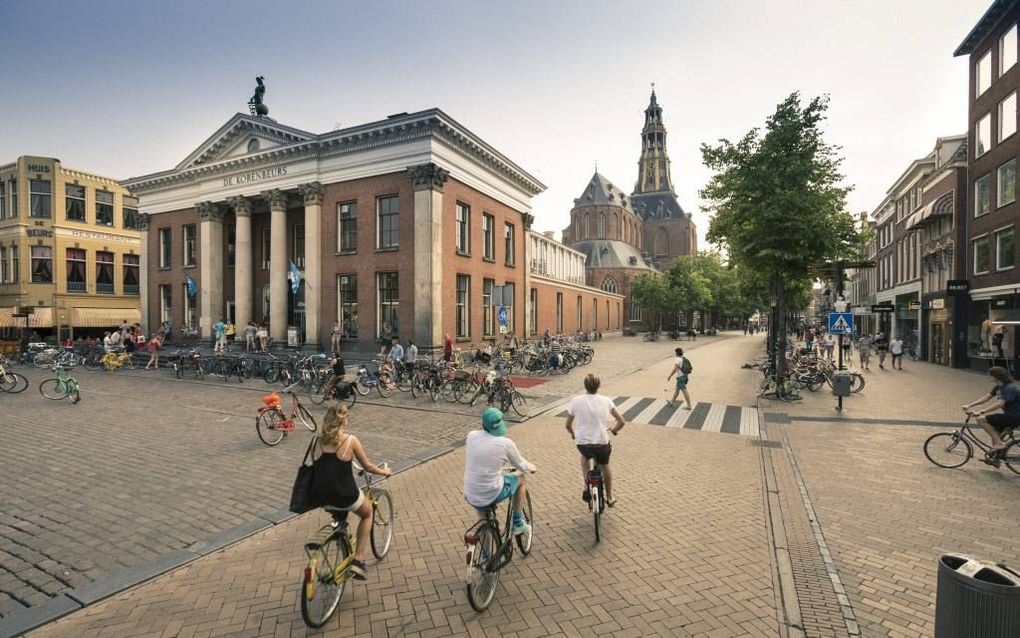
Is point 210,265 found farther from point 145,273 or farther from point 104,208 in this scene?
point 104,208

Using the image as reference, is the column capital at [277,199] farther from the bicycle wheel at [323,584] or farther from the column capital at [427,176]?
the bicycle wheel at [323,584]

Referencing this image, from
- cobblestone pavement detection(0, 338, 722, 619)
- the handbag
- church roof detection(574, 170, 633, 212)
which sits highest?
church roof detection(574, 170, 633, 212)

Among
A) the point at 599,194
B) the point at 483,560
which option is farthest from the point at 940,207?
→ the point at 599,194

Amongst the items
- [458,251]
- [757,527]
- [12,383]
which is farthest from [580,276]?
[757,527]

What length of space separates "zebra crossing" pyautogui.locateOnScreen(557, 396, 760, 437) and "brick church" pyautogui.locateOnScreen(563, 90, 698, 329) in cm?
5691

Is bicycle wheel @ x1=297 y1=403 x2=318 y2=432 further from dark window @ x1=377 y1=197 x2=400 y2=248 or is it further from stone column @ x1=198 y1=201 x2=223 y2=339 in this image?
stone column @ x1=198 y1=201 x2=223 y2=339

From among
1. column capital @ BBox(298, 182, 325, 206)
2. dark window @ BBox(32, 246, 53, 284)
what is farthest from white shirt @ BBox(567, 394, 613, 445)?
dark window @ BBox(32, 246, 53, 284)

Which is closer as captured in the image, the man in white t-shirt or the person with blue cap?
the person with blue cap

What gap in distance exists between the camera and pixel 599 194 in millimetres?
76750

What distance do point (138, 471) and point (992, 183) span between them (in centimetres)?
3185

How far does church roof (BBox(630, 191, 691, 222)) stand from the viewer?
87438 millimetres

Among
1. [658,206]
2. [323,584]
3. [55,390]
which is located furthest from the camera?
[658,206]

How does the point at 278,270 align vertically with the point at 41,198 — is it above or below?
below

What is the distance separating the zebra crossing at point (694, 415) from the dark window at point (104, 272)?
42299 millimetres
